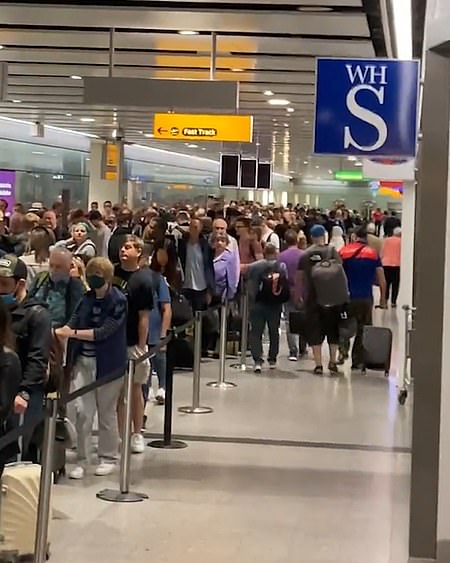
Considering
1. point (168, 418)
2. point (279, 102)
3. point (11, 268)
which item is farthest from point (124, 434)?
point (279, 102)

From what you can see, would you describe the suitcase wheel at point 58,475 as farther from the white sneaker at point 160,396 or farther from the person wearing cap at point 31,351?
the white sneaker at point 160,396

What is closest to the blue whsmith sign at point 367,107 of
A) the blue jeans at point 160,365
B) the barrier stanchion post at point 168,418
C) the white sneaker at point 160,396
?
the barrier stanchion post at point 168,418

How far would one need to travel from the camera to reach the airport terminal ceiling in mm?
10273

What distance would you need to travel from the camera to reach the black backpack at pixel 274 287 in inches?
527

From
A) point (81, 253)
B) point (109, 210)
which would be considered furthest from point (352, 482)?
point (109, 210)

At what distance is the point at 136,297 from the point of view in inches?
335

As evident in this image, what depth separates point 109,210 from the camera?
22.5 metres

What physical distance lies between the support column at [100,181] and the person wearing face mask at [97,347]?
874 inches

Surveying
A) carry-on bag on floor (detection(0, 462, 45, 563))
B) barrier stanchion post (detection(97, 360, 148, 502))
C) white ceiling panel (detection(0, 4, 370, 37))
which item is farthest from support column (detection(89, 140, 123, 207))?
carry-on bag on floor (detection(0, 462, 45, 563))

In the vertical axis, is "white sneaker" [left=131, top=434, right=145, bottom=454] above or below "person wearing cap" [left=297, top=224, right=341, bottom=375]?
below

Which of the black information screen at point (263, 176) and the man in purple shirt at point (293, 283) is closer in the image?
the man in purple shirt at point (293, 283)

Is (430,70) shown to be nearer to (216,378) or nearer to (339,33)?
(339,33)

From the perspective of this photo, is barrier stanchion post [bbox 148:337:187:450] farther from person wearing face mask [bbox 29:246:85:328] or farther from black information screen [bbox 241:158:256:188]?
black information screen [bbox 241:158:256:188]

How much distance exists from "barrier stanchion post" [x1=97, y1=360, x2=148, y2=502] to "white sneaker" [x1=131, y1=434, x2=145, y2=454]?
1160 mm
